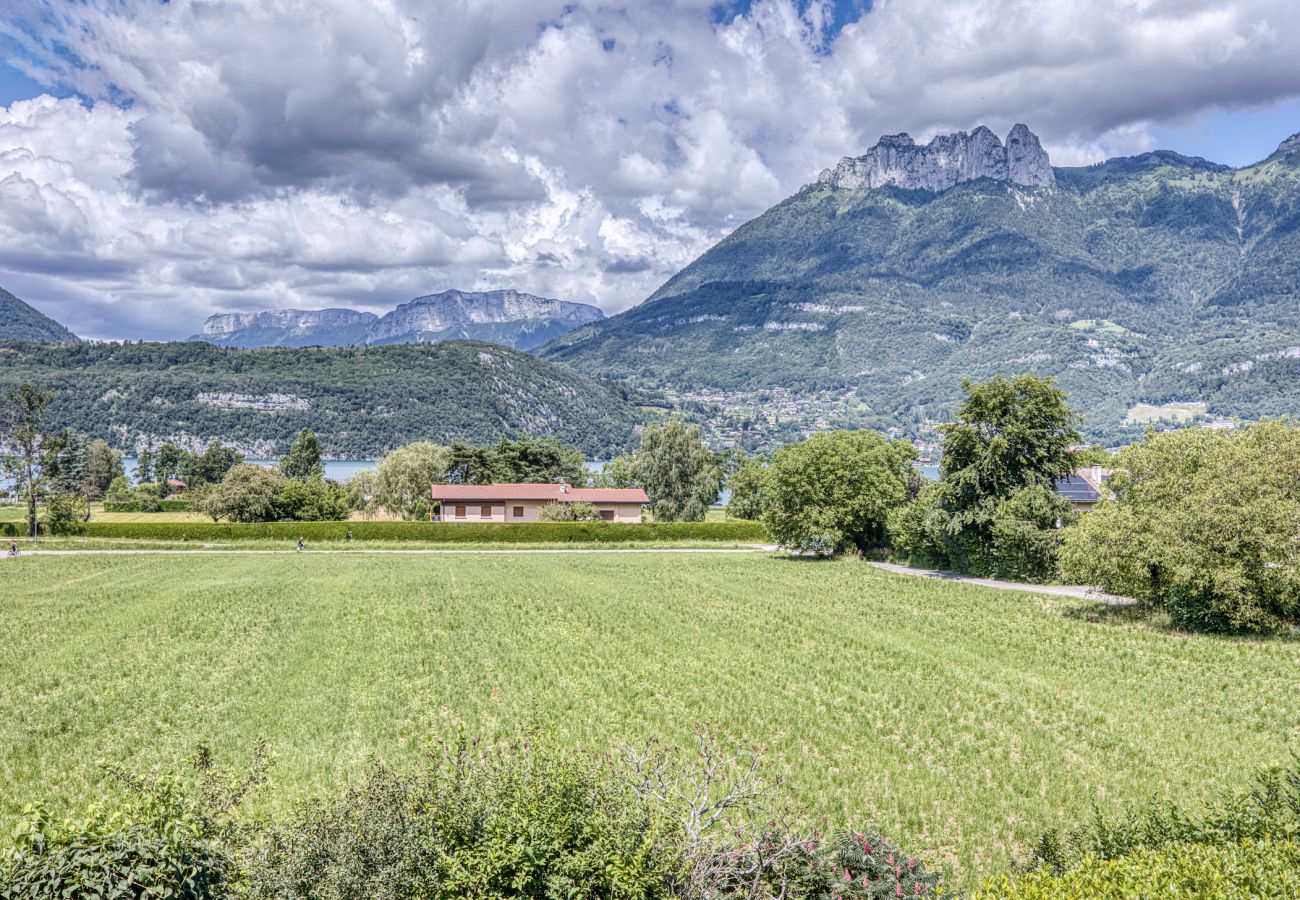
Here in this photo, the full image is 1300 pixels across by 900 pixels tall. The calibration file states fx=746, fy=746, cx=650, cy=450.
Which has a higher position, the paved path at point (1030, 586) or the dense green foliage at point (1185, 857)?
the dense green foliage at point (1185, 857)

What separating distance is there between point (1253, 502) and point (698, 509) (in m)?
58.1

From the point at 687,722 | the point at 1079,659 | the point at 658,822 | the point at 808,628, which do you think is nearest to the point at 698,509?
the point at 808,628

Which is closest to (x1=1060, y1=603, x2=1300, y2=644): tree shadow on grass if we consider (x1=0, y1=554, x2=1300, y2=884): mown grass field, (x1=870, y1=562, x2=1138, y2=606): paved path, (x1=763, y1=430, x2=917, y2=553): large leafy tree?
(x1=0, y1=554, x2=1300, y2=884): mown grass field

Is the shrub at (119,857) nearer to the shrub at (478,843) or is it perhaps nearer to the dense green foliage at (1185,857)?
the shrub at (478,843)

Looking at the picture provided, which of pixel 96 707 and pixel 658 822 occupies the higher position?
pixel 658 822

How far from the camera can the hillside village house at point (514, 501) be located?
74688 millimetres

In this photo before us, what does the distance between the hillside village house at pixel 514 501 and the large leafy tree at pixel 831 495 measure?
83.4 feet

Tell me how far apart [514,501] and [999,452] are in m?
48.7

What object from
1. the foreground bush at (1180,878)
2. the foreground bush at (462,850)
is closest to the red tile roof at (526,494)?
the foreground bush at (462,850)

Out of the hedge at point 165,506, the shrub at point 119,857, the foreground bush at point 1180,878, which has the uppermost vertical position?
the hedge at point 165,506

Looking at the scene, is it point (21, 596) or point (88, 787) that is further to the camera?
point (21, 596)

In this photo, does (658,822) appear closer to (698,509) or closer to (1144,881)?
(1144,881)

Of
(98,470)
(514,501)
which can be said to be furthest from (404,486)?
(98,470)

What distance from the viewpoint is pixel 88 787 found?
12383 mm
